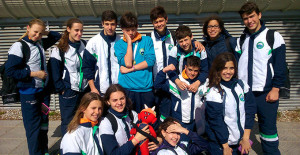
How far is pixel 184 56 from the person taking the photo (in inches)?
136

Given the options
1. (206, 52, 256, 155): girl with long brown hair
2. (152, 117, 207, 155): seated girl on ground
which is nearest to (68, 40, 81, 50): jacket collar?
(152, 117, 207, 155): seated girl on ground

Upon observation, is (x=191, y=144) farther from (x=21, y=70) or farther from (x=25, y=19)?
(x=25, y=19)

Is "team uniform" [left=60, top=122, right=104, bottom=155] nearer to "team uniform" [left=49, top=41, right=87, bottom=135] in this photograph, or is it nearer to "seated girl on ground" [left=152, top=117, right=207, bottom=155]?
"seated girl on ground" [left=152, top=117, right=207, bottom=155]

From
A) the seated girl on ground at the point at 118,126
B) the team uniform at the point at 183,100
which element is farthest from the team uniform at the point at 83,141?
the team uniform at the point at 183,100

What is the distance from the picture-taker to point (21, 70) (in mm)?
3412

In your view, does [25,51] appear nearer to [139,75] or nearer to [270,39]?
[139,75]

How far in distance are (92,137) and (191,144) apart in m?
1.27

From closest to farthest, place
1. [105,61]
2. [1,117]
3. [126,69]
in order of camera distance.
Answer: [126,69], [105,61], [1,117]

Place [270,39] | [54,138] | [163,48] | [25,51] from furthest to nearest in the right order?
[54,138], [163,48], [25,51], [270,39]

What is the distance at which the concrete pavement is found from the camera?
432cm

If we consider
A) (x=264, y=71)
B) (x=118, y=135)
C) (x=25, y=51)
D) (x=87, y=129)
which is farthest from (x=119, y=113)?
(x=264, y=71)

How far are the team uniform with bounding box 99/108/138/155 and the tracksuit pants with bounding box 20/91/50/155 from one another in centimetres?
151

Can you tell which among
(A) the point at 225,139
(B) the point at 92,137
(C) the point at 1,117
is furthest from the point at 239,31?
(C) the point at 1,117

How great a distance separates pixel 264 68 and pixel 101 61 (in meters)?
2.44
